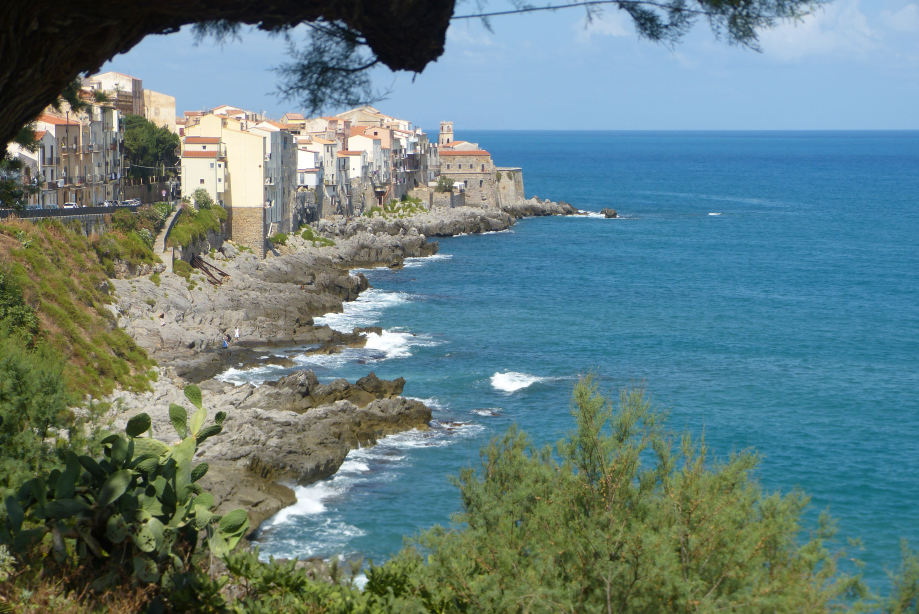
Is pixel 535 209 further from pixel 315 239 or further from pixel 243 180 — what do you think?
pixel 243 180

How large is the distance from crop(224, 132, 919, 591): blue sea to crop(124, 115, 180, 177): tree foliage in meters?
20.3

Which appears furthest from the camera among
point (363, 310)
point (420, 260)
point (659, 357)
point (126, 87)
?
point (126, 87)

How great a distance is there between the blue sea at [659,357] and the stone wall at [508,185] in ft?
45.4

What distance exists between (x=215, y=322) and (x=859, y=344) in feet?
96.0

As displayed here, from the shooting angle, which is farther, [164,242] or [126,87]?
A: [126,87]

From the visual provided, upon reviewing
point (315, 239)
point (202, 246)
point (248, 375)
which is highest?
point (315, 239)

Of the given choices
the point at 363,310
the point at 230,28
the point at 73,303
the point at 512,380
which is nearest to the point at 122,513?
the point at 230,28

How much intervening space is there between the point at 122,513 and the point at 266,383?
21.1 m

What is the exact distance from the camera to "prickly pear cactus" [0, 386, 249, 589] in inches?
273

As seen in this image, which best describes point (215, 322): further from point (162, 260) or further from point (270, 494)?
point (270, 494)

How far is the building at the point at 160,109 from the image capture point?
81.6 m

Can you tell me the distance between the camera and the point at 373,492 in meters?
22.2

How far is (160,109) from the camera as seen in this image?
8281 cm

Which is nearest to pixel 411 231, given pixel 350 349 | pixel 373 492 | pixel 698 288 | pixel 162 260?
pixel 698 288
